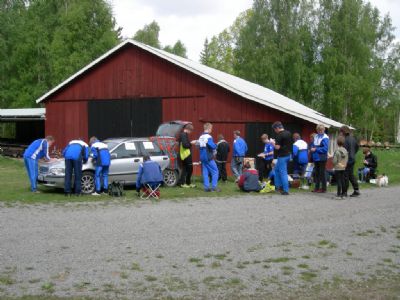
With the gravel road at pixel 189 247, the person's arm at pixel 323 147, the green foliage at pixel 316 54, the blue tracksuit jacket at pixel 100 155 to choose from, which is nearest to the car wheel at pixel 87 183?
the blue tracksuit jacket at pixel 100 155

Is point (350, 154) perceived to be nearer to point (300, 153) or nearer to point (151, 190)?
point (300, 153)

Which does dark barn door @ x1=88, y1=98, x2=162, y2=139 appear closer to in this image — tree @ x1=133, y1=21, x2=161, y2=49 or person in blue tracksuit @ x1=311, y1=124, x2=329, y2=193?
person in blue tracksuit @ x1=311, y1=124, x2=329, y2=193

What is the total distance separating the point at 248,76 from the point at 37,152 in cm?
2986

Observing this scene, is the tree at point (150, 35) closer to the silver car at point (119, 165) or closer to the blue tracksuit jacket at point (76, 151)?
the silver car at point (119, 165)

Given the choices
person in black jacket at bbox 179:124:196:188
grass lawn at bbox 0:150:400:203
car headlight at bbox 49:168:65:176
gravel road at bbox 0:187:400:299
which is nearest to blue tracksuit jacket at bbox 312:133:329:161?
grass lawn at bbox 0:150:400:203

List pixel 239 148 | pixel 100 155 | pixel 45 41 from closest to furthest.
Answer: pixel 100 155
pixel 239 148
pixel 45 41

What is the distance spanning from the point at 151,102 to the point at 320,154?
10.5 m

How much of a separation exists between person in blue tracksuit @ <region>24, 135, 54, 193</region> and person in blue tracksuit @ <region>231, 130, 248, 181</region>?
6.27 metres

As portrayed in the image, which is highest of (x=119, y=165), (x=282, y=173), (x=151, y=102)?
(x=151, y=102)

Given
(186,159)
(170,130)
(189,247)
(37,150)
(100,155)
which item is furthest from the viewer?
(170,130)

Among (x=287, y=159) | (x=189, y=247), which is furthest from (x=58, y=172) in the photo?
(x=189, y=247)

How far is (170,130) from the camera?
56.7 ft

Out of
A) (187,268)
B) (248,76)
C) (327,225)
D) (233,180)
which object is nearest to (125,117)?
(233,180)

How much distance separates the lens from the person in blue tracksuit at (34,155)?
45.3 feet
